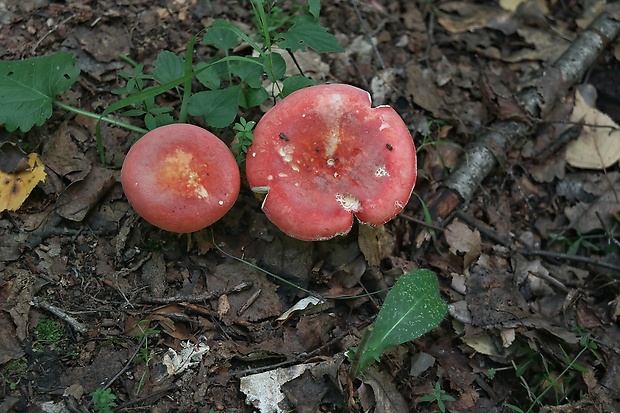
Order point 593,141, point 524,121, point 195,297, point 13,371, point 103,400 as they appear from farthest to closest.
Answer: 1. point 593,141
2. point 524,121
3. point 195,297
4. point 13,371
5. point 103,400

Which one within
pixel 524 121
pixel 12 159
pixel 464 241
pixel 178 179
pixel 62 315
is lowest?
pixel 62 315

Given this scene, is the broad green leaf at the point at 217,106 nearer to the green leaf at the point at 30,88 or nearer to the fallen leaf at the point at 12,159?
the green leaf at the point at 30,88

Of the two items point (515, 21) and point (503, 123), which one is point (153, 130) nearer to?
Result: point (503, 123)

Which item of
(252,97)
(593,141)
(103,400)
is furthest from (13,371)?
(593,141)

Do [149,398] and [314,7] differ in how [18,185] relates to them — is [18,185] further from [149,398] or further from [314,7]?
[314,7]

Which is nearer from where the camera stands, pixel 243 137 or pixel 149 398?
pixel 149 398

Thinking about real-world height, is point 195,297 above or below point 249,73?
below

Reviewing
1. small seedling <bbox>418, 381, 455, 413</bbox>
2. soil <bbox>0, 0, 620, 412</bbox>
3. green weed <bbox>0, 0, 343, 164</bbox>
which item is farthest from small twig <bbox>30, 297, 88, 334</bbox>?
small seedling <bbox>418, 381, 455, 413</bbox>
